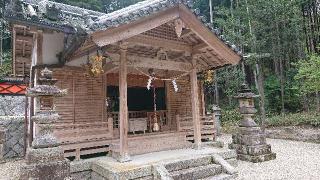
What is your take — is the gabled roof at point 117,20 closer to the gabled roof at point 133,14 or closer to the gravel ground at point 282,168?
the gabled roof at point 133,14

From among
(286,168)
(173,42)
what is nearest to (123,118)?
(173,42)

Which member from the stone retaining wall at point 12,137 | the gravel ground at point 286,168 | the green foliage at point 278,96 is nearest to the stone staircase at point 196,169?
the gravel ground at point 286,168

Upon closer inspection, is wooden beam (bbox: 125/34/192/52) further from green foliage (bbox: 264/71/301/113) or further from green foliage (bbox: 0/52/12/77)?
green foliage (bbox: 0/52/12/77)

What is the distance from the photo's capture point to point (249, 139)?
34.4ft

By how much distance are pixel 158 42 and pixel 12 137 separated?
9188 millimetres

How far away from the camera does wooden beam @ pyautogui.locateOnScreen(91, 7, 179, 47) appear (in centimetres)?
682

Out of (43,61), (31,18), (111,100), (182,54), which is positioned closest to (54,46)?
(43,61)

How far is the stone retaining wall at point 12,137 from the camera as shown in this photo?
41.8 ft

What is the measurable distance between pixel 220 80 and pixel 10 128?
18.1m

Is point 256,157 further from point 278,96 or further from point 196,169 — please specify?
point 278,96

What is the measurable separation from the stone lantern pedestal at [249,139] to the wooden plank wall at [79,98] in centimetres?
547

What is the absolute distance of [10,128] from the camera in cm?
1309

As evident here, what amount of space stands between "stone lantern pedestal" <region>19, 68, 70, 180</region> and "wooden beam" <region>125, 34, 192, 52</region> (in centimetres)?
262

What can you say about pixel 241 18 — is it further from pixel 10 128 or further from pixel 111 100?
pixel 10 128
